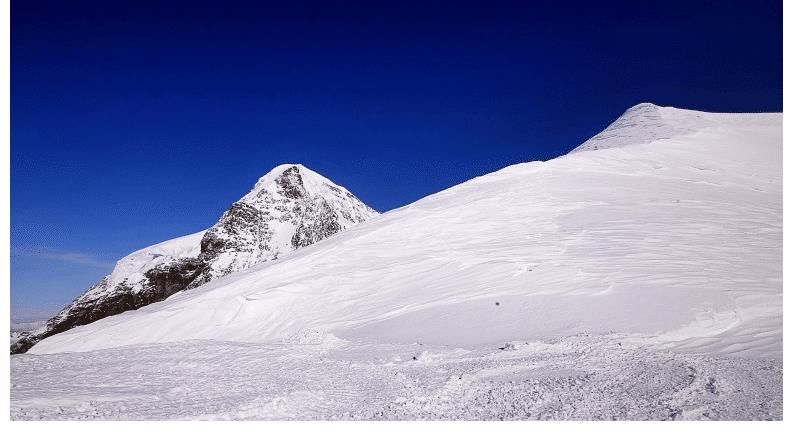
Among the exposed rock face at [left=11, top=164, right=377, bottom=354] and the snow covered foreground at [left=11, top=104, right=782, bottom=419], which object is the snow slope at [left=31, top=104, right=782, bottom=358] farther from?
the exposed rock face at [left=11, top=164, right=377, bottom=354]

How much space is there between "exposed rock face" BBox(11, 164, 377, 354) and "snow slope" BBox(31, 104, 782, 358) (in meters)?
30.3

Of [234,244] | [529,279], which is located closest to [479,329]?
[529,279]

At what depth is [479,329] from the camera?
4926 mm

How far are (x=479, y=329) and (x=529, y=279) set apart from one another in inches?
51.0

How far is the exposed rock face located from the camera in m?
38.7

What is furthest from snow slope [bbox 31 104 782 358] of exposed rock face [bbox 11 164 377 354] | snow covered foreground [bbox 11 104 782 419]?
exposed rock face [bbox 11 164 377 354]

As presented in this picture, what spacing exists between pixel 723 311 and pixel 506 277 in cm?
228

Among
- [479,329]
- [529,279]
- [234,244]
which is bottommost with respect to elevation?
[479,329]

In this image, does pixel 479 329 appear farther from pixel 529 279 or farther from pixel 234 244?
pixel 234 244

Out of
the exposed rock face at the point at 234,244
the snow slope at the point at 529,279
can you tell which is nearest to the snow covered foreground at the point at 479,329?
the snow slope at the point at 529,279

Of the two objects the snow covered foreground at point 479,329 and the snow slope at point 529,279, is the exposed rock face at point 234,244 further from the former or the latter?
the snow covered foreground at point 479,329

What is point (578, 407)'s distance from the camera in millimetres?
3350

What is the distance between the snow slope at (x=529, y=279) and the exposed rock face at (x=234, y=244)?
3031 cm

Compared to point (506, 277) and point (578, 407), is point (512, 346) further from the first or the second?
point (506, 277)
